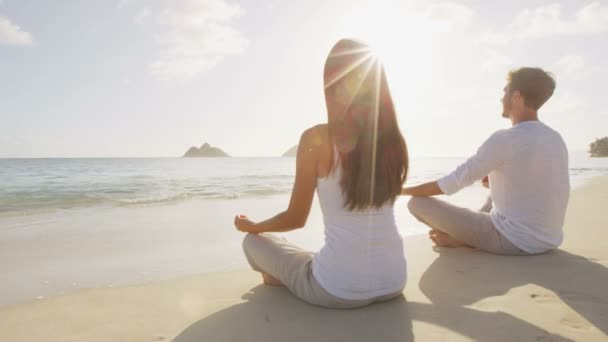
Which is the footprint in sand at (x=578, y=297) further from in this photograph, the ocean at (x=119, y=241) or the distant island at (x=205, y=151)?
the distant island at (x=205, y=151)

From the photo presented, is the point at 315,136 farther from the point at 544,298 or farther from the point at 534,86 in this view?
the point at 534,86

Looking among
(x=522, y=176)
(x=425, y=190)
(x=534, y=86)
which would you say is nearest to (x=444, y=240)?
(x=425, y=190)

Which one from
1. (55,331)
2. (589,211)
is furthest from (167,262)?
(589,211)

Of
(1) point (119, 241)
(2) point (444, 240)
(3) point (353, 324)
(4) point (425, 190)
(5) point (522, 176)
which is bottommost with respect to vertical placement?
(1) point (119, 241)

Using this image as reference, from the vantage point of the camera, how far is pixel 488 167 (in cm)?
318

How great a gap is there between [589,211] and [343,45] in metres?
6.24

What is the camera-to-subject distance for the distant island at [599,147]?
4580 cm

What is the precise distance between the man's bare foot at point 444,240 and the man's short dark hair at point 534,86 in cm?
140

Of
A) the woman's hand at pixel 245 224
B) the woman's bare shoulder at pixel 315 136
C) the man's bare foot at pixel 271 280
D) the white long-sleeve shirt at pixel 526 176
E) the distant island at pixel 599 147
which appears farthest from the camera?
the distant island at pixel 599 147

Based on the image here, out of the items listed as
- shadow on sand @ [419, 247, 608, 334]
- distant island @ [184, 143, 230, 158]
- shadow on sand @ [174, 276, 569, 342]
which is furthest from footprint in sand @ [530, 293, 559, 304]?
distant island @ [184, 143, 230, 158]

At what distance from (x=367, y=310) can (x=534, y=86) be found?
2204mm

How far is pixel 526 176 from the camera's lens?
3164mm

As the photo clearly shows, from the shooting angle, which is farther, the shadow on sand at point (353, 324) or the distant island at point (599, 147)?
the distant island at point (599, 147)

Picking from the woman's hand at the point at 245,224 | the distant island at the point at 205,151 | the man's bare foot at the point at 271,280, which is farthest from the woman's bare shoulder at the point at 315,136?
the distant island at the point at 205,151
